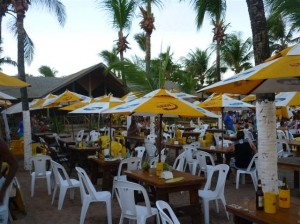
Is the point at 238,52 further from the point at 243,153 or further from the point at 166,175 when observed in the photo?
the point at 166,175

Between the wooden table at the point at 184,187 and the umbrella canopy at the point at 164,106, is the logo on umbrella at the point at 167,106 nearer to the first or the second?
the umbrella canopy at the point at 164,106

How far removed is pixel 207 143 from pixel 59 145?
5.19 metres

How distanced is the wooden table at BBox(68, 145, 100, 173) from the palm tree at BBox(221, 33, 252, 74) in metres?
33.4

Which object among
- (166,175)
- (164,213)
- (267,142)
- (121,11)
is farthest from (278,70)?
(121,11)

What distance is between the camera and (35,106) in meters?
16.1

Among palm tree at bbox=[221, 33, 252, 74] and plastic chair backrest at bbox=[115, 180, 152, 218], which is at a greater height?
palm tree at bbox=[221, 33, 252, 74]

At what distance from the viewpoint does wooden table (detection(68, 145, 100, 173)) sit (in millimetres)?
10297

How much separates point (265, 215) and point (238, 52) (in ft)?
132

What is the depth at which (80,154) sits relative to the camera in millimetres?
10531

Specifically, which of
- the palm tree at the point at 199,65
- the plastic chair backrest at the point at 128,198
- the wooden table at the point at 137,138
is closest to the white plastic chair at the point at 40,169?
the plastic chair backrest at the point at 128,198

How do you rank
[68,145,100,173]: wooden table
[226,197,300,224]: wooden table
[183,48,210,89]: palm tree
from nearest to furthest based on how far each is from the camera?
[226,197,300,224]: wooden table → [68,145,100,173]: wooden table → [183,48,210,89]: palm tree

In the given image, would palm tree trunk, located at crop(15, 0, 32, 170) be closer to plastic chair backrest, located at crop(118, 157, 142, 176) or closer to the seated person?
plastic chair backrest, located at crop(118, 157, 142, 176)

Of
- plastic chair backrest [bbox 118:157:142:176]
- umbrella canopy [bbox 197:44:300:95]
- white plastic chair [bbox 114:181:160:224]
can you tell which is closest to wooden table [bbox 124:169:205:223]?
white plastic chair [bbox 114:181:160:224]

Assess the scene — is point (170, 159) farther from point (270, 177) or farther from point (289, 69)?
point (289, 69)
